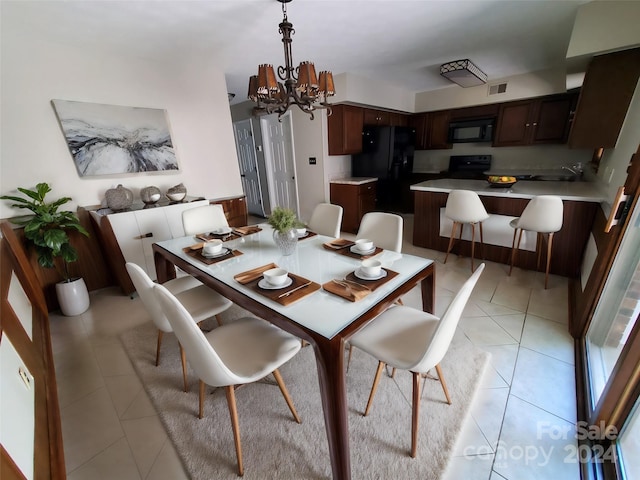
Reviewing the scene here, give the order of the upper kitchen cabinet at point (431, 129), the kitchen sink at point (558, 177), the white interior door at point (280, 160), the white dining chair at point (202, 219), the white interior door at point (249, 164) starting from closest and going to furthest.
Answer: the white dining chair at point (202, 219) → the kitchen sink at point (558, 177) → the white interior door at point (280, 160) → the upper kitchen cabinet at point (431, 129) → the white interior door at point (249, 164)

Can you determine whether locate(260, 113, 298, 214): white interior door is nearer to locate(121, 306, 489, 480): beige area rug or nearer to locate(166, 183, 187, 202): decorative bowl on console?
locate(166, 183, 187, 202): decorative bowl on console

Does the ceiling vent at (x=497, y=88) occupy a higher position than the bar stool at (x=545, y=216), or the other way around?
the ceiling vent at (x=497, y=88)

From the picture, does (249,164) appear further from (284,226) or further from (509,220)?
(509,220)

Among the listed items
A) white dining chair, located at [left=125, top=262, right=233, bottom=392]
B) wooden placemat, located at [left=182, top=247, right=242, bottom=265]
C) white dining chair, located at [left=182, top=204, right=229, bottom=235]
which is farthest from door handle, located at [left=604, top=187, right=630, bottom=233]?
white dining chair, located at [left=182, top=204, right=229, bottom=235]

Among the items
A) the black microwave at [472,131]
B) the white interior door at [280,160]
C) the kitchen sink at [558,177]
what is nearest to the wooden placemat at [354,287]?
the white interior door at [280,160]

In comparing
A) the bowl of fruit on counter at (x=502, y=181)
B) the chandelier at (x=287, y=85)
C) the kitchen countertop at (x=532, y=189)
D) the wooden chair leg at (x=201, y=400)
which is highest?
the chandelier at (x=287, y=85)

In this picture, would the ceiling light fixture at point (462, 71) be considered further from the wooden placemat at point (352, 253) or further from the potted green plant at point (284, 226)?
the potted green plant at point (284, 226)

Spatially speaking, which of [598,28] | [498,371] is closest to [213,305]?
[498,371]

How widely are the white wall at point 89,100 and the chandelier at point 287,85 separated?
1.81 meters

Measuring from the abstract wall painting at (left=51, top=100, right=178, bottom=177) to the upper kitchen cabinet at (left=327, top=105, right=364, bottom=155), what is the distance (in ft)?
7.67

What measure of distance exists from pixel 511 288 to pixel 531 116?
338cm

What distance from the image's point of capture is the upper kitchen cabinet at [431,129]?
5.15 m

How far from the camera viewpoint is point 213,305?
5.67 feet

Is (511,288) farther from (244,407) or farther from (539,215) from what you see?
(244,407)
